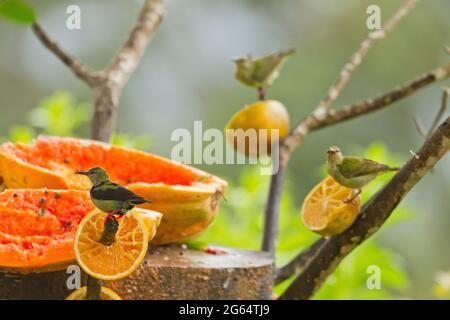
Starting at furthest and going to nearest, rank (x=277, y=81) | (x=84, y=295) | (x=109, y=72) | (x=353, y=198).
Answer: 1. (x=277, y=81)
2. (x=109, y=72)
3. (x=353, y=198)
4. (x=84, y=295)

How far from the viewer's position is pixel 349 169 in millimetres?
857

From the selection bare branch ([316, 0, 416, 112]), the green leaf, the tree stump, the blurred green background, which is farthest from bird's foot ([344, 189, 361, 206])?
the blurred green background

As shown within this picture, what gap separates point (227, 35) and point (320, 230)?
3.63m

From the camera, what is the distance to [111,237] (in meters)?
0.71

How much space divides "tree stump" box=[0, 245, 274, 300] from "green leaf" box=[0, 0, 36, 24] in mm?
397

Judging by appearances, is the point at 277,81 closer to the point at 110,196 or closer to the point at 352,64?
the point at 352,64

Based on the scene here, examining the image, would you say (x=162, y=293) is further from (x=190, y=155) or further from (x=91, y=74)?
(x=91, y=74)

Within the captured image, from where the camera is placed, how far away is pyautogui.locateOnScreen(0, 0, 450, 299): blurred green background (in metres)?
4.15

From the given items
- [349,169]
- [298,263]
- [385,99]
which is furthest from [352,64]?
[349,169]

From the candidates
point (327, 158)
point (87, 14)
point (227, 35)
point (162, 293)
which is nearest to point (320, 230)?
point (327, 158)

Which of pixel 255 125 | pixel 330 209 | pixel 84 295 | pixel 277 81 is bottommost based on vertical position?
pixel 84 295

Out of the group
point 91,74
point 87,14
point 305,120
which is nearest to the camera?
point 305,120

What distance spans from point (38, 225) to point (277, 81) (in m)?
3.49
